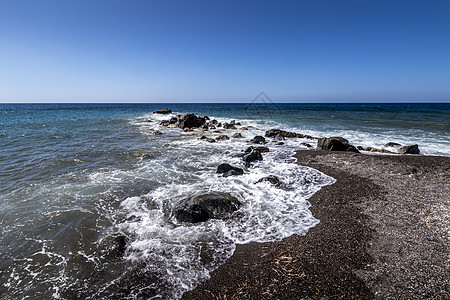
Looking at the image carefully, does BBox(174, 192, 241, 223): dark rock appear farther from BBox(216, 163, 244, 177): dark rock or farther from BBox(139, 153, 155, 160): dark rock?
BBox(139, 153, 155, 160): dark rock

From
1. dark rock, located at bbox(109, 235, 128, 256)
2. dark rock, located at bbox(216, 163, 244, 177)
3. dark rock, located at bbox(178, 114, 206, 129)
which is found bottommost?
dark rock, located at bbox(109, 235, 128, 256)

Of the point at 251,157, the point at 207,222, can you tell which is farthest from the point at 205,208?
the point at 251,157

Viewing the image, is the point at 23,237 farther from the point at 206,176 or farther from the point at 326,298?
the point at 326,298

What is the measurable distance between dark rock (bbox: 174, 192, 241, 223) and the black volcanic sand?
1917 mm

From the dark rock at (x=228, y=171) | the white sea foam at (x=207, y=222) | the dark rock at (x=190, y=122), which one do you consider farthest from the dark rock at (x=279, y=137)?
the dark rock at (x=190, y=122)

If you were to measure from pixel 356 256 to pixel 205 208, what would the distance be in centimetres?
480

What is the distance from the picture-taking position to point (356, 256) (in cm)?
519

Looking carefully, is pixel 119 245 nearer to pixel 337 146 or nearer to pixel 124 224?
pixel 124 224

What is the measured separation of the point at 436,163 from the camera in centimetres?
1221

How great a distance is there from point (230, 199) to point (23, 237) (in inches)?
274

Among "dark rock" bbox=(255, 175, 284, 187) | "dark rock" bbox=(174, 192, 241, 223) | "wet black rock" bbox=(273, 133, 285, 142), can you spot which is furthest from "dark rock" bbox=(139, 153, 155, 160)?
"wet black rock" bbox=(273, 133, 285, 142)

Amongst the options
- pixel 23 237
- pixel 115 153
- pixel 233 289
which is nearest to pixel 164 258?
pixel 233 289

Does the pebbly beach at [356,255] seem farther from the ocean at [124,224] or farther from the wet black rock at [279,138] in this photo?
the wet black rock at [279,138]

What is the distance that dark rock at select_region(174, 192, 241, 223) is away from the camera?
289 inches
